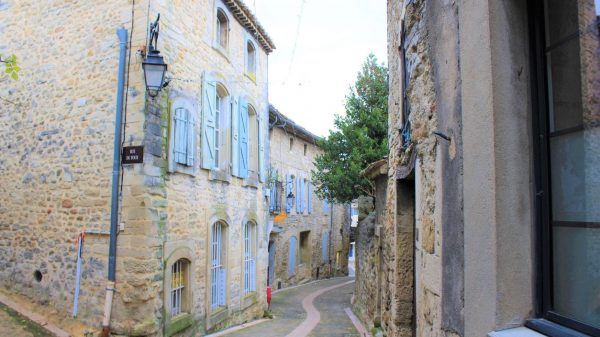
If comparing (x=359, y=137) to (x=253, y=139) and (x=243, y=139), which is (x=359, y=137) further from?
(x=243, y=139)

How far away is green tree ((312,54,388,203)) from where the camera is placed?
14336mm

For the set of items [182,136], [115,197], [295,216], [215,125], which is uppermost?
[215,125]

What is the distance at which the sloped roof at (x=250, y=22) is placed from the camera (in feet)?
35.1

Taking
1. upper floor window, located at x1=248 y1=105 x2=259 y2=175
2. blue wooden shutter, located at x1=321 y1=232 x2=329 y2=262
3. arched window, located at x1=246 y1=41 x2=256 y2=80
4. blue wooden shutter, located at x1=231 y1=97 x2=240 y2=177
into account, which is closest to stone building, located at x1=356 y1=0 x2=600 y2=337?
blue wooden shutter, located at x1=231 y1=97 x2=240 y2=177

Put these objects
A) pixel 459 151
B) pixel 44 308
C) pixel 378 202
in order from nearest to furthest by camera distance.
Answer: pixel 459 151
pixel 44 308
pixel 378 202

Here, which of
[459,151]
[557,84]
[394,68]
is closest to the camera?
[557,84]

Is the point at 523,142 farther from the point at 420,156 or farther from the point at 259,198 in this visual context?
the point at 259,198

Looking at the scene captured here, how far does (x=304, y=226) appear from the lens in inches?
816

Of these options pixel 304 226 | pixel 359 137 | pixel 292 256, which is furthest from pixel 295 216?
pixel 359 137

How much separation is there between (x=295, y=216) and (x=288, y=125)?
4281 millimetres

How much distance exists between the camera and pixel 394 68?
5277 mm

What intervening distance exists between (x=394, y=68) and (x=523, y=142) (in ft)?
11.6

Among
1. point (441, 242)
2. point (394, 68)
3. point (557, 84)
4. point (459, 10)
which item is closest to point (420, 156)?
point (441, 242)

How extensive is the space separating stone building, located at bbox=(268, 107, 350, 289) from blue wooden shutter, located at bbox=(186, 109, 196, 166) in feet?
19.7
